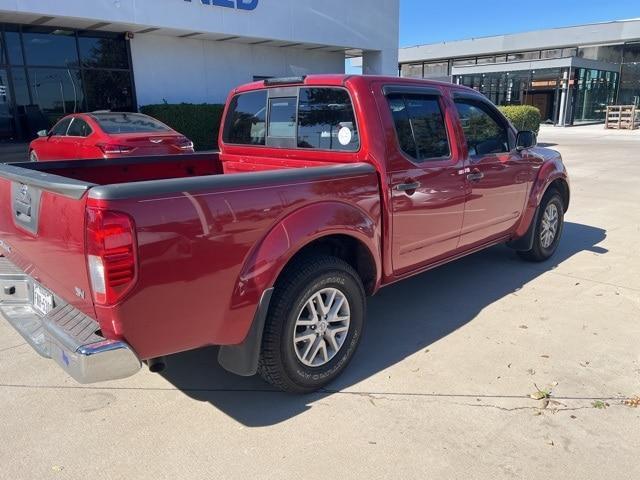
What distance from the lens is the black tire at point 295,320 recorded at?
2926mm

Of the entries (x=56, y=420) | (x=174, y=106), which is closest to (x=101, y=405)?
(x=56, y=420)

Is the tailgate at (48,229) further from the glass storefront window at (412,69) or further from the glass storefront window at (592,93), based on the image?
the glass storefront window at (412,69)

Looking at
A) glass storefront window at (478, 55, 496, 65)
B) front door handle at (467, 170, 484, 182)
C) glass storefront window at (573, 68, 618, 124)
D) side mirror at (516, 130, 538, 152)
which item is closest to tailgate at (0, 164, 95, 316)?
front door handle at (467, 170, 484, 182)

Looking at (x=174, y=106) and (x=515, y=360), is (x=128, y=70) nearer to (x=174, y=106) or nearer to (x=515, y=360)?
(x=174, y=106)

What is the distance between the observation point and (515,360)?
3586 mm

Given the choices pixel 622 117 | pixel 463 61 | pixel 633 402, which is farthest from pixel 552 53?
pixel 633 402

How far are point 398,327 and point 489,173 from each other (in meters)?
1.57

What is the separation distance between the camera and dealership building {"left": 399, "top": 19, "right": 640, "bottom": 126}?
32969 mm

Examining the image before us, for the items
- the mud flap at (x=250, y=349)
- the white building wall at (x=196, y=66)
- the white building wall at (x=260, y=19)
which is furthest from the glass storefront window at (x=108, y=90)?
the mud flap at (x=250, y=349)

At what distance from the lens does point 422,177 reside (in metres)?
3.79

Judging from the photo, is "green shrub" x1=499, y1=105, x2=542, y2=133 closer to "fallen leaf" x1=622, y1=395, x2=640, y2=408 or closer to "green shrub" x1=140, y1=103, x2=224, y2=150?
"green shrub" x1=140, y1=103, x2=224, y2=150

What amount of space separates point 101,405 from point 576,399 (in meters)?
2.84

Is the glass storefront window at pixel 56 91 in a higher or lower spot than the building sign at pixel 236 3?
lower

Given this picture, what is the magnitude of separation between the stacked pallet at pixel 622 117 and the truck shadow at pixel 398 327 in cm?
2810
